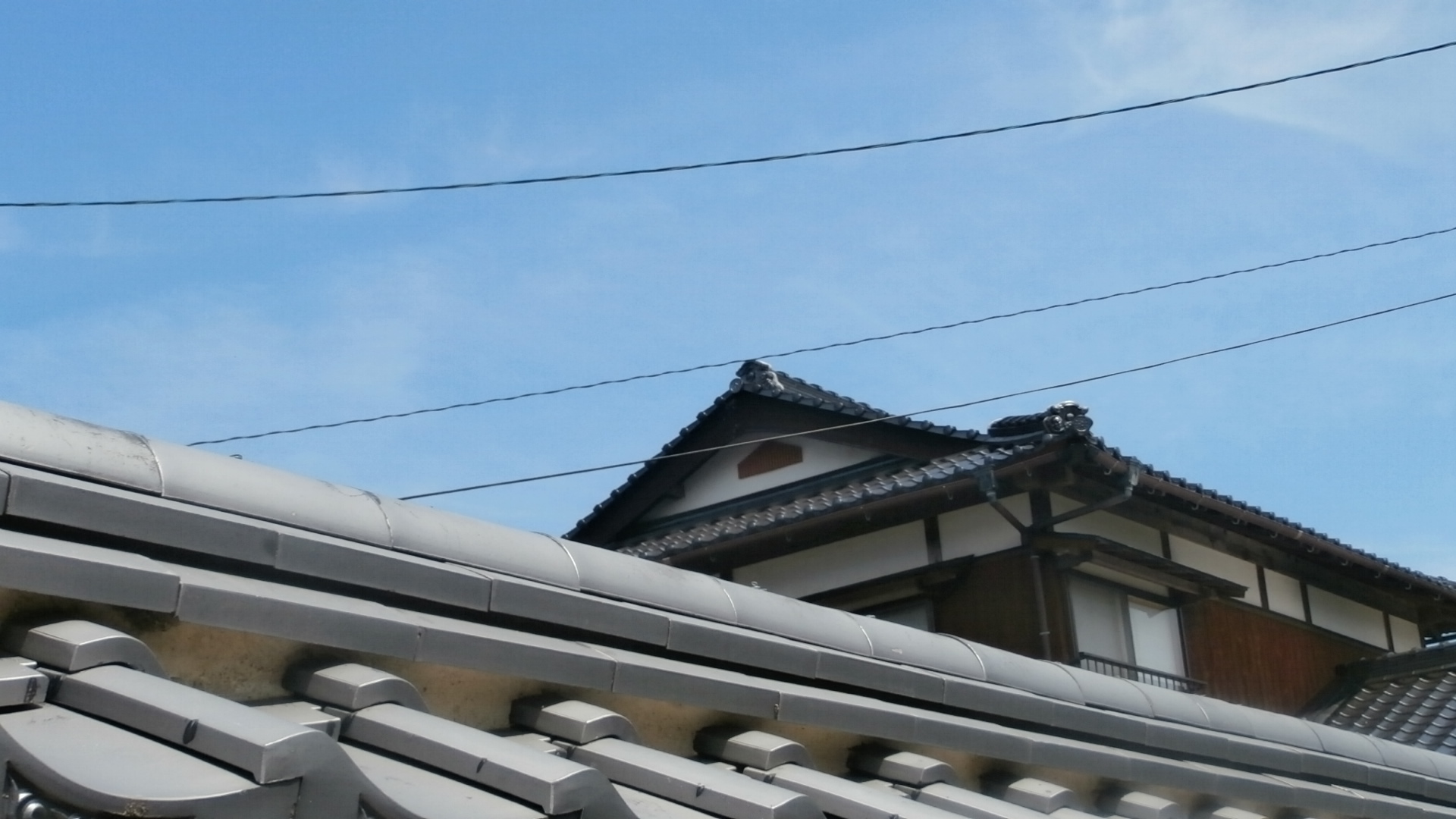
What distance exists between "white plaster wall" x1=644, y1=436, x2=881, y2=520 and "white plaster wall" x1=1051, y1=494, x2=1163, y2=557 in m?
2.37

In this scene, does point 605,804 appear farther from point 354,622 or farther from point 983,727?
point 983,727

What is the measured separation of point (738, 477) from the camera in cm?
1644

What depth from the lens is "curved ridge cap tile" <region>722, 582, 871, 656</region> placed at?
514 centimetres

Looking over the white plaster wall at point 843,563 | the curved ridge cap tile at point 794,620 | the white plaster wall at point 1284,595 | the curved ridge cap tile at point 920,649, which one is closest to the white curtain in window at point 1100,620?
the white plaster wall at point 843,563

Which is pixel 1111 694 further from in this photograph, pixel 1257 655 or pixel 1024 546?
pixel 1257 655

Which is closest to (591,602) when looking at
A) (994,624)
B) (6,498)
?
(6,498)

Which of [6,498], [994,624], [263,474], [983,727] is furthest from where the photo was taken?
[994,624]

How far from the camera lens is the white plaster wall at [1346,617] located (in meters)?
15.7

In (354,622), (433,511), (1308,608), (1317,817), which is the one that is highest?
(1308,608)

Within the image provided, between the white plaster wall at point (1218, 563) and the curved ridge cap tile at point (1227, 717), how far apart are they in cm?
652

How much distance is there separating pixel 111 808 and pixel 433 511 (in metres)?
1.94

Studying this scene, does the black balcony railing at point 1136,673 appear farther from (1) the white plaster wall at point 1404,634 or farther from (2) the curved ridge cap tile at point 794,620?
(2) the curved ridge cap tile at point 794,620

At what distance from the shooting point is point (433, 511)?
4.24 m

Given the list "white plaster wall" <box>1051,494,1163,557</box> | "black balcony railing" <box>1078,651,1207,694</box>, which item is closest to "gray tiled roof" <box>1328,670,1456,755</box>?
"black balcony railing" <box>1078,651,1207,694</box>
